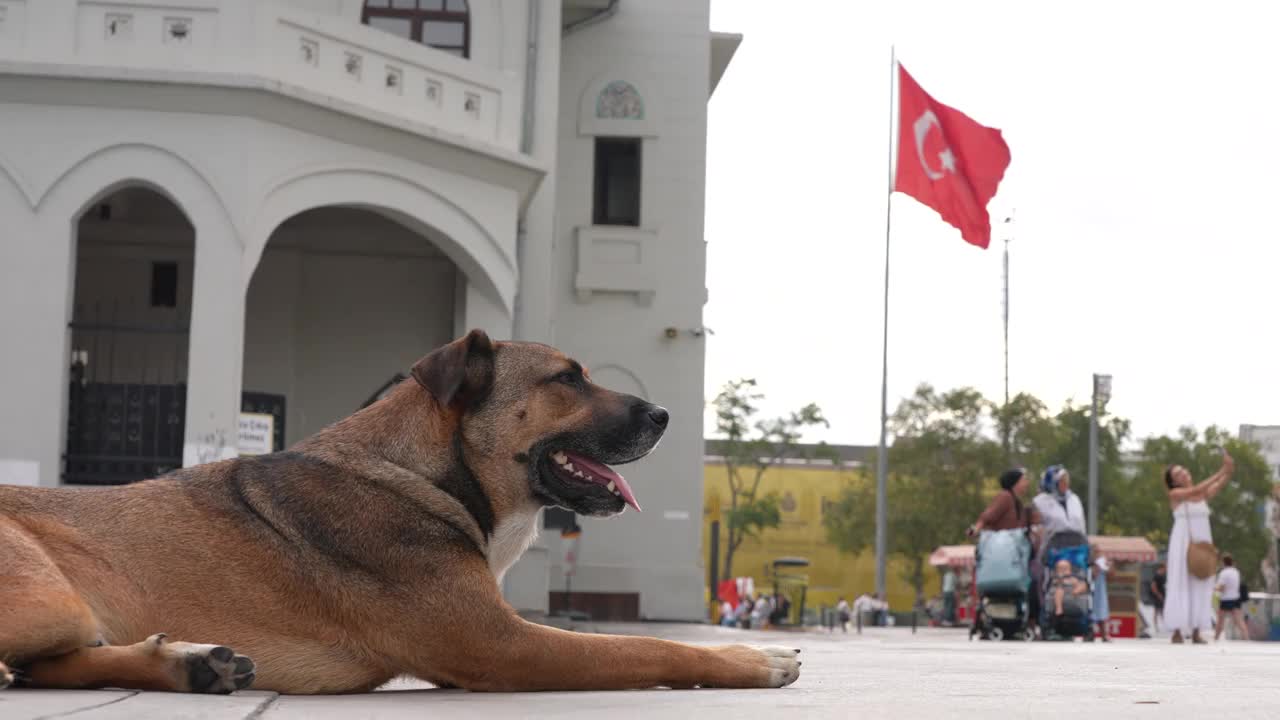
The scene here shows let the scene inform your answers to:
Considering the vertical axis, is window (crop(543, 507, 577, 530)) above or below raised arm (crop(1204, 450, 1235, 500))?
below

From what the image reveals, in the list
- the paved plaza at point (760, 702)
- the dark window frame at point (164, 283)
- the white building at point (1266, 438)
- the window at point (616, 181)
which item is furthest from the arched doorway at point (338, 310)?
the white building at point (1266, 438)

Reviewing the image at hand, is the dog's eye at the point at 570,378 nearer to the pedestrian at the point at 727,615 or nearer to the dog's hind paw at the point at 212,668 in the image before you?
the dog's hind paw at the point at 212,668

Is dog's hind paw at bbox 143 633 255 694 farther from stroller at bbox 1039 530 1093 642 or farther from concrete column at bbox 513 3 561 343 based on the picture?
concrete column at bbox 513 3 561 343

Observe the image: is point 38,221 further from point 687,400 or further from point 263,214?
point 687,400

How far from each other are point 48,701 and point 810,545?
230ft

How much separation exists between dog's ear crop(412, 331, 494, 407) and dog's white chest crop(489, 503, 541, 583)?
408mm

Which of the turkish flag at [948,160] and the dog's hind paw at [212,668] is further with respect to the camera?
the turkish flag at [948,160]

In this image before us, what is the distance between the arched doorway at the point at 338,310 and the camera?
22984 mm

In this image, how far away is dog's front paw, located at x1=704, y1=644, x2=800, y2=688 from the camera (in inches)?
199

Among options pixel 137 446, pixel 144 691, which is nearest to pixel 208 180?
pixel 137 446

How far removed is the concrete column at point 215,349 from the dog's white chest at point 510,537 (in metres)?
11.3

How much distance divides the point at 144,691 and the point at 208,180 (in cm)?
1338

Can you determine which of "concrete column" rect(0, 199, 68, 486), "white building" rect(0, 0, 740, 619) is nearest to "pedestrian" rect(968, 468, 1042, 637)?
"white building" rect(0, 0, 740, 619)

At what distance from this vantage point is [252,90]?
1694 centimetres
